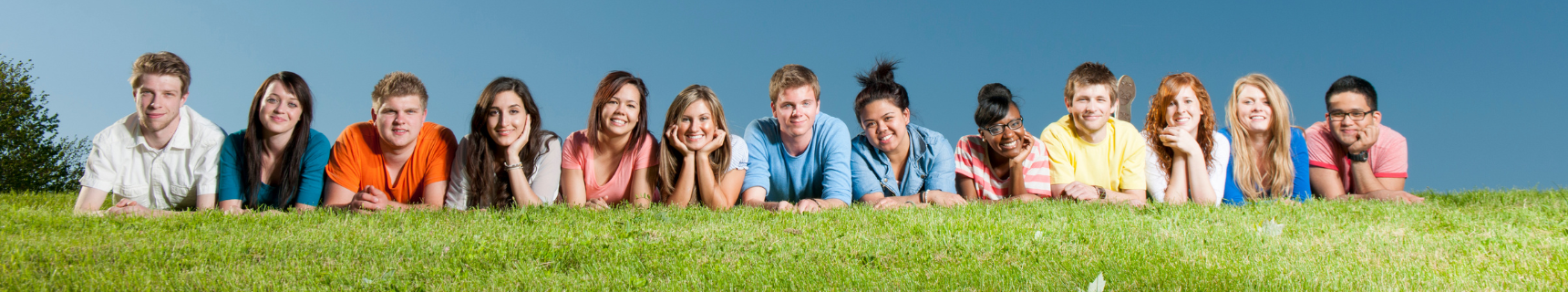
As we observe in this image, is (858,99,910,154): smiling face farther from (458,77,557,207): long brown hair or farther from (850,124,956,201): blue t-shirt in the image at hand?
(458,77,557,207): long brown hair

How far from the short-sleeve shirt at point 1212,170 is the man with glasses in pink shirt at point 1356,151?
1729 mm

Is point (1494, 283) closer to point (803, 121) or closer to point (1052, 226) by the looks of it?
point (1052, 226)

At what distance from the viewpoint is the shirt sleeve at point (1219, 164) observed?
941 cm

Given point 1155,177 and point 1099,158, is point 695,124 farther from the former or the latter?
point 1155,177

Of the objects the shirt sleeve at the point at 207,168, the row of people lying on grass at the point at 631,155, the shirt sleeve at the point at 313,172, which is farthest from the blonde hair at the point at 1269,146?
the shirt sleeve at the point at 207,168

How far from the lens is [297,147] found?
28.6ft

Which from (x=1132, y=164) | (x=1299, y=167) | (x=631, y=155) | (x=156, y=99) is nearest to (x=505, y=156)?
(x=631, y=155)

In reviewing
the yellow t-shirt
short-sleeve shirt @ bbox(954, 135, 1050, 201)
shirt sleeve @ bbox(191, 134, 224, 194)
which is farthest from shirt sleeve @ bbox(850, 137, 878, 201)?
shirt sleeve @ bbox(191, 134, 224, 194)

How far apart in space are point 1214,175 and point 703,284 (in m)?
6.69

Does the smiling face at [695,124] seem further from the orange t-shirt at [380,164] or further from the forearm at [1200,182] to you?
the forearm at [1200,182]

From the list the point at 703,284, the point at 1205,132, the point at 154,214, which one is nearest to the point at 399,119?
the point at 154,214

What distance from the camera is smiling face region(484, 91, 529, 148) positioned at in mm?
8328

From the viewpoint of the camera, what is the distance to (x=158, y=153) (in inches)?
350

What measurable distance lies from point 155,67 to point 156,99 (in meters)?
0.32
